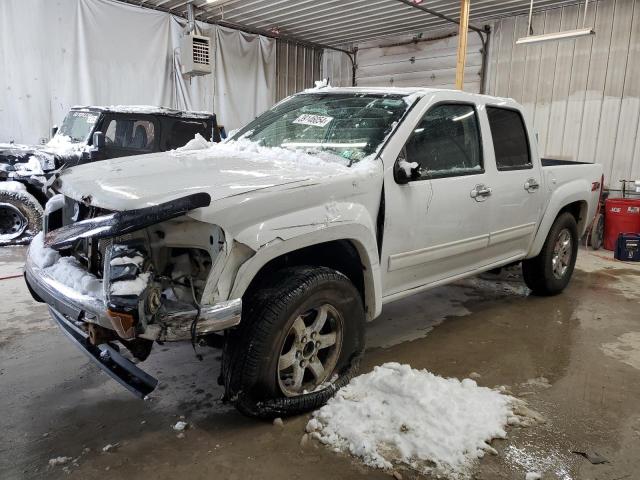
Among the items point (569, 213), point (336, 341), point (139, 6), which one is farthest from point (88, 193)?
point (139, 6)

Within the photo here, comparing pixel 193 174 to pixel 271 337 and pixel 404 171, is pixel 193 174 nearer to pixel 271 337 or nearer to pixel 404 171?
pixel 271 337

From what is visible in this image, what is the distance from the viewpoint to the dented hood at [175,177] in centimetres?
211

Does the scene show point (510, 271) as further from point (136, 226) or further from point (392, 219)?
point (136, 226)

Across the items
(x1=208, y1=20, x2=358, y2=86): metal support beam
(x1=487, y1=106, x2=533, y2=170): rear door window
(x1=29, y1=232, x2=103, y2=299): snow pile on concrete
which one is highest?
(x1=208, y1=20, x2=358, y2=86): metal support beam

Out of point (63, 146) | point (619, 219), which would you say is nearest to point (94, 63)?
point (63, 146)

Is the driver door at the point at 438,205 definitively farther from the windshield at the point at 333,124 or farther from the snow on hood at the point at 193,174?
the snow on hood at the point at 193,174

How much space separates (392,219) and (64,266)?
5.54 ft

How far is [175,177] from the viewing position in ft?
7.74

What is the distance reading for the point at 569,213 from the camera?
15.2 feet

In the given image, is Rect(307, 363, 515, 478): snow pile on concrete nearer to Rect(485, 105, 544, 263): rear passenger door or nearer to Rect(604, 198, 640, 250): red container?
Rect(485, 105, 544, 263): rear passenger door

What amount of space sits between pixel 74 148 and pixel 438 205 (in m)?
5.55

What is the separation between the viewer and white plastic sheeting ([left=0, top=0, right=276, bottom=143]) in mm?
7926

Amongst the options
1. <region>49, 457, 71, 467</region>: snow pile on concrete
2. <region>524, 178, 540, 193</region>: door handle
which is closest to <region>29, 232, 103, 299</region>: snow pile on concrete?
<region>49, 457, 71, 467</region>: snow pile on concrete

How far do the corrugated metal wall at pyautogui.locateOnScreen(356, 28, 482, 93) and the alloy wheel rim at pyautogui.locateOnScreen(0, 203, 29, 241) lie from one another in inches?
317
